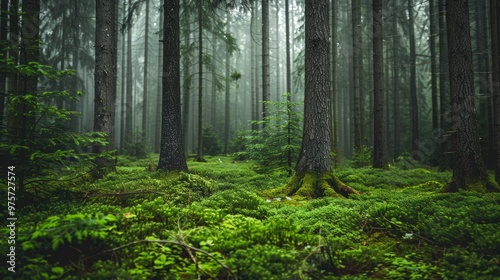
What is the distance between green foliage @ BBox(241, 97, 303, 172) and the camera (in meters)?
9.30

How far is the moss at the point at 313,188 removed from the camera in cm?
617

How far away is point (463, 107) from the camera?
6.38m

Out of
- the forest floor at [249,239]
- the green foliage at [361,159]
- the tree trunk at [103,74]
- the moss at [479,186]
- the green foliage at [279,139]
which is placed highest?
the tree trunk at [103,74]

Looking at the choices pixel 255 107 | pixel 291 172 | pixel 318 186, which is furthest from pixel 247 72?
pixel 318 186

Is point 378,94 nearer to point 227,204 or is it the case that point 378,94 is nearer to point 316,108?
point 316,108

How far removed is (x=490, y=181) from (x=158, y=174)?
8285mm

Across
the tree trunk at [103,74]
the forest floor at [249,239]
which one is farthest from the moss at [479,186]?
the tree trunk at [103,74]

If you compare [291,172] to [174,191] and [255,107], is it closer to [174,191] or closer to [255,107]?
[174,191]

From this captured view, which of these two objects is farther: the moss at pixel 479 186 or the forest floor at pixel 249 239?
the moss at pixel 479 186

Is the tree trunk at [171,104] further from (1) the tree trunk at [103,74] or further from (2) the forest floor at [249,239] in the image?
(2) the forest floor at [249,239]

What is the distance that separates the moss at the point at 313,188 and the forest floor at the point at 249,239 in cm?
85

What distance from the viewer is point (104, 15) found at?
26.1 ft

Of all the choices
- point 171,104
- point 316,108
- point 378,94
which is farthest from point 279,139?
point 378,94

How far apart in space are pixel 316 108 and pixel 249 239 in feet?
13.7
